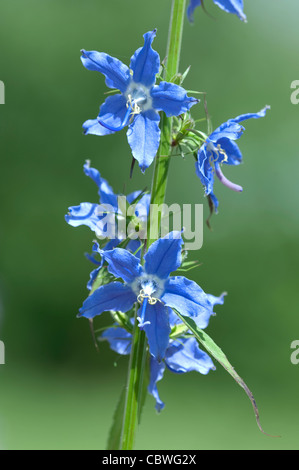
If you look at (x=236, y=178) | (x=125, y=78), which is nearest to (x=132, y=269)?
(x=125, y=78)

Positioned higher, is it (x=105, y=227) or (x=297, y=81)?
(x=297, y=81)

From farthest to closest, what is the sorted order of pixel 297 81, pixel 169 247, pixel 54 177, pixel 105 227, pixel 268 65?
pixel 54 177 < pixel 268 65 < pixel 297 81 < pixel 105 227 < pixel 169 247

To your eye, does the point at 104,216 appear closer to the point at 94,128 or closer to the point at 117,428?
the point at 94,128

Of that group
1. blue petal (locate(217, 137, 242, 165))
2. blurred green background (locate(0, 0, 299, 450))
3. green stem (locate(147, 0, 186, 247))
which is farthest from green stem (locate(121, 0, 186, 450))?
blurred green background (locate(0, 0, 299, 450))

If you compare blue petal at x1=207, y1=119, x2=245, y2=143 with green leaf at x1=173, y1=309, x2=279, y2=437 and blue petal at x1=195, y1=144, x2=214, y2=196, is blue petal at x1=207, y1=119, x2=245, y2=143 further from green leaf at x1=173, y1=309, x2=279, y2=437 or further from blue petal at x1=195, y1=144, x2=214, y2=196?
green leaf at x1=173, y1=309, x2=279, y2=437

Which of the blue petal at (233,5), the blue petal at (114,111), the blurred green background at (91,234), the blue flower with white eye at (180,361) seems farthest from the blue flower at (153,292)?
the blurred green background at (91,234)

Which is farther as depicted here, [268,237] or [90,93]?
[90,93]
